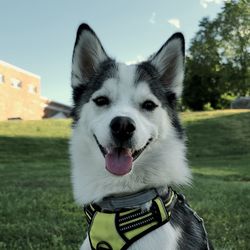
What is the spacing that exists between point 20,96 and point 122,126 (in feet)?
170

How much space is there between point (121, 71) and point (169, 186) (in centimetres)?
114

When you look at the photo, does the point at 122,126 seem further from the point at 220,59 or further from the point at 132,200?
the point at 220,59

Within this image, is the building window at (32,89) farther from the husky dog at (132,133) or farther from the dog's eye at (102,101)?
the dog's eye at (102,101)

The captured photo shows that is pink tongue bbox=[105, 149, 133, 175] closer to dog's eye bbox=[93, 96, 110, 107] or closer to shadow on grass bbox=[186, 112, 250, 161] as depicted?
dog's eye bbox=[93, 96, 110, 107]

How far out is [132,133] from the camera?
365 centimetres

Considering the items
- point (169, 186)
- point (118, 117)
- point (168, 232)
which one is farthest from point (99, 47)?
point (168, 232)

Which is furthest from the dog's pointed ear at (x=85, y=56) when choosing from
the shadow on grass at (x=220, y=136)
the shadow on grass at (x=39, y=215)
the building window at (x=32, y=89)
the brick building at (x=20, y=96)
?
the building window at (x=32, y=89)

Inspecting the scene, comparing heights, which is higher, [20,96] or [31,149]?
[20,96]

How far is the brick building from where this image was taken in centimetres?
5128

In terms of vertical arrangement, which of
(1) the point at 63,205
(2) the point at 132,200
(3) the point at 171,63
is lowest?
(1) the point at 63,205

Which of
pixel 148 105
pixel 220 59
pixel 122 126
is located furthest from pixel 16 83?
pixel 122 126

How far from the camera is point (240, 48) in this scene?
5672cm

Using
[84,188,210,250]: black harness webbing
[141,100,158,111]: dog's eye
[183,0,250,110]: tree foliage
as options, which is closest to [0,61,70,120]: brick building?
[183,0,250,110]: tree foliage

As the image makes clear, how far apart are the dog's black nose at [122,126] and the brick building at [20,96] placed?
48.7 meters
